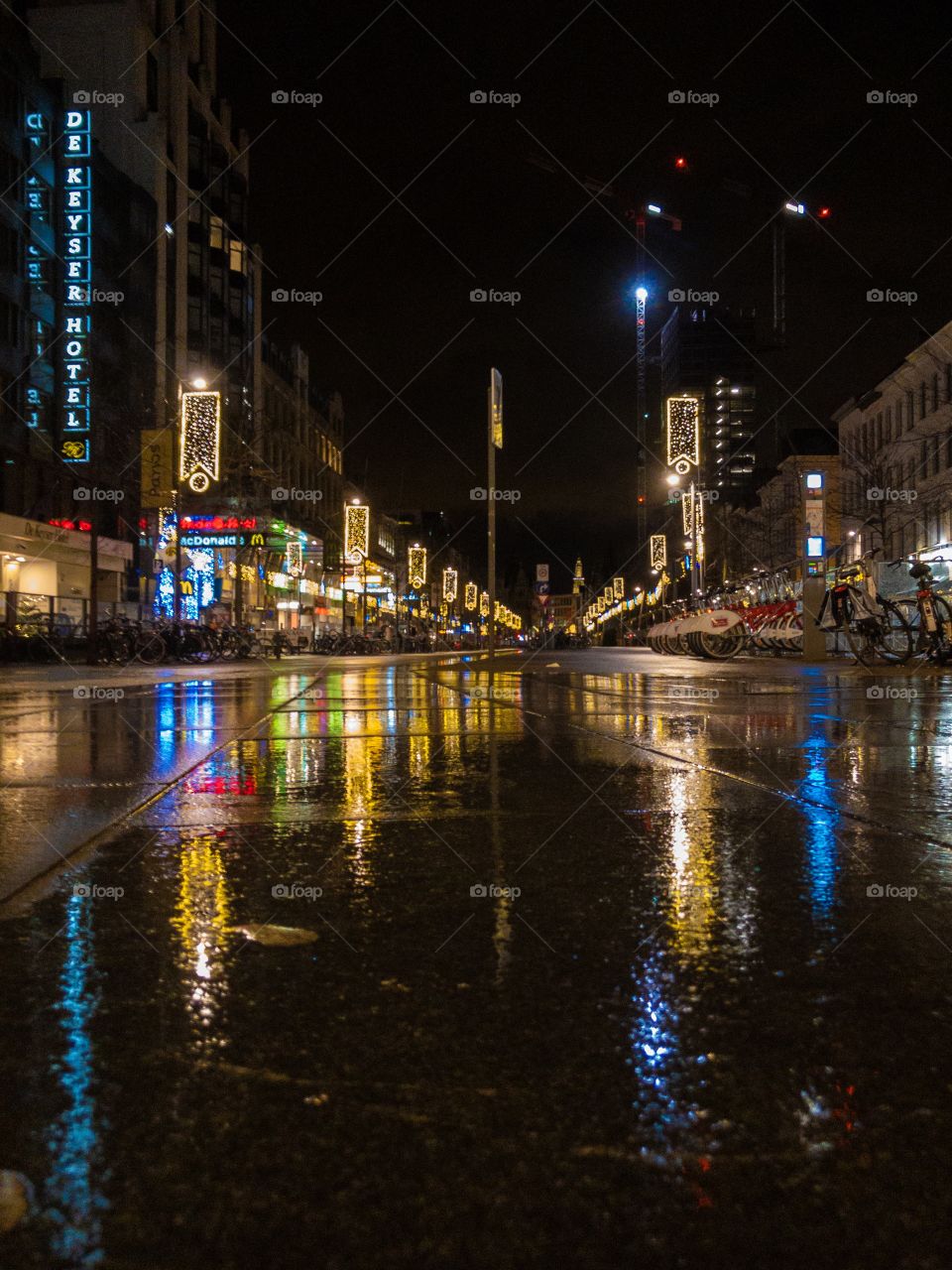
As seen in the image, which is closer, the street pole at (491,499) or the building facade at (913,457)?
the street pole at (491,499)

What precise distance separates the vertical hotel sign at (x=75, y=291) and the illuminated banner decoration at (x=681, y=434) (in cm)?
2260

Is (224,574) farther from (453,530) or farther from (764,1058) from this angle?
(453,530)

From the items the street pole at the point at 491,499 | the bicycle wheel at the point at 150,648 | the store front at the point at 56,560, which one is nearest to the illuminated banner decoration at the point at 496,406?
the street pole at the point at 491,499

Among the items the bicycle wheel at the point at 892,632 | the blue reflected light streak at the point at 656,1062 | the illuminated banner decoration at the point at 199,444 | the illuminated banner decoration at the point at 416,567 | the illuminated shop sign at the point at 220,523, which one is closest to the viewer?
the blue reflected light streak at the point at 656,1062

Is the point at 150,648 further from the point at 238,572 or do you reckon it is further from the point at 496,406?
the point at 496,406

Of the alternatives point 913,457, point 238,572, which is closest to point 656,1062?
point 238,572

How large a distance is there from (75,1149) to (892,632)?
1808 centimetres

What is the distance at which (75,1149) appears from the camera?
1.47 metres

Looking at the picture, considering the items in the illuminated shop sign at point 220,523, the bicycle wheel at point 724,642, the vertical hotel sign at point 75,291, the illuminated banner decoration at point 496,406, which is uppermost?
the vertical hotel sign at point 75,291

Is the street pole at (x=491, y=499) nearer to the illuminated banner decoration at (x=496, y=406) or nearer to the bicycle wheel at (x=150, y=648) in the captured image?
the illuminated banner decoration at (x=496, y=406)

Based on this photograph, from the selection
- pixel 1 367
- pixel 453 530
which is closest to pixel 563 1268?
pixel 1 367

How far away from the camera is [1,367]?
128 feet

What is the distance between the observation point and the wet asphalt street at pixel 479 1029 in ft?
4.27

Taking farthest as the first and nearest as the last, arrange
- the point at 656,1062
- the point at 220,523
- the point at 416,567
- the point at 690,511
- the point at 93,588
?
the point at 416,567 < the point at 690,511 < the point at 220,523 < the point at 93,588 < the point at 656,1062
